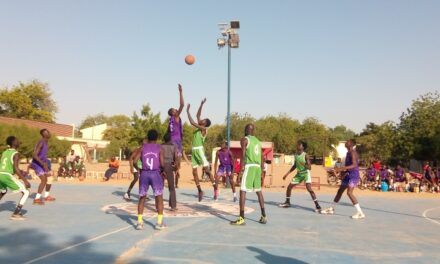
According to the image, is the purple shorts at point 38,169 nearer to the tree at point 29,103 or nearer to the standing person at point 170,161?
the standing person at point 170,161

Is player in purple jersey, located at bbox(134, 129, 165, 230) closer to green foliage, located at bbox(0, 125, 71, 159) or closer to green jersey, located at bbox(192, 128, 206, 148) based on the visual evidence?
green jersey, located at bbox(192, 128, 206, 148)

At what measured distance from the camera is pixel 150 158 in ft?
27.1

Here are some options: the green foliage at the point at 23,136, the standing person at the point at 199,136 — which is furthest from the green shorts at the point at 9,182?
the green foliage at the point at 23,136

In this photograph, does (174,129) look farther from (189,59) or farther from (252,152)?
(189,59)

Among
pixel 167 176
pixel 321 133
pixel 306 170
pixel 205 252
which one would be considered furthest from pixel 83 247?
pixel 321 133

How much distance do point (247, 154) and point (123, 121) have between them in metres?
119

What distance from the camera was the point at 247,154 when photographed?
9.51 m

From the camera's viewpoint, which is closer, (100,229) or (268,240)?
(268,240)

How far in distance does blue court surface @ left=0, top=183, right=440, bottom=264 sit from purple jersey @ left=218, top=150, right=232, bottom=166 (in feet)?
8.94

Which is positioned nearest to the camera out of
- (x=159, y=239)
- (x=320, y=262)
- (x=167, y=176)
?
(x=320, y=262)

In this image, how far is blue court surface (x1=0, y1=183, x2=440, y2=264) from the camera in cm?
632

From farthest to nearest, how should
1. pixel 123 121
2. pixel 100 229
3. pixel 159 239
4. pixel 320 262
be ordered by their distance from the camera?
pixel 123 121 → pixel 100 229 → pixel 159 239 → pixel 320 262

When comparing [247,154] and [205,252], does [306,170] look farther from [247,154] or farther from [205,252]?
[205,252]

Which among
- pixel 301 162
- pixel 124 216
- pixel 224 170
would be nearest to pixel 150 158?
pixel 124 216
